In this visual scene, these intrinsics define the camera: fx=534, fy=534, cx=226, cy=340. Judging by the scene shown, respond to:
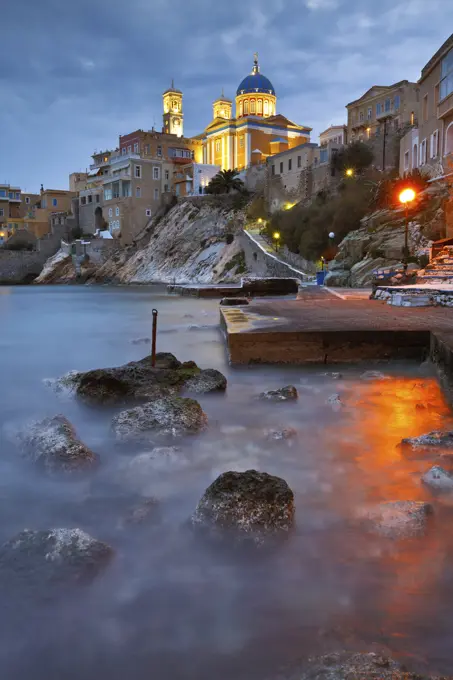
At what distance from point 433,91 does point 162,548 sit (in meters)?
28.6

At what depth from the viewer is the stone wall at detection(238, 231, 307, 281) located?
115 ft

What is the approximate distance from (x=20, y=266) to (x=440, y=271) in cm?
6616

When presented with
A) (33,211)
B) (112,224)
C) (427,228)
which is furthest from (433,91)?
(33,211)

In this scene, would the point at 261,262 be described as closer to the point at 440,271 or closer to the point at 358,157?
the point at 358,157

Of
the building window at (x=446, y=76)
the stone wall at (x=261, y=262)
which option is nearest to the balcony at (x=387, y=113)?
the stone wall at (x=261, y=262)

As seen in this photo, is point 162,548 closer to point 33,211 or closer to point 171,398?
point 171,398

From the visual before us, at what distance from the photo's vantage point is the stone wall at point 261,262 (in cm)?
3504

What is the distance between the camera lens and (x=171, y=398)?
509cm

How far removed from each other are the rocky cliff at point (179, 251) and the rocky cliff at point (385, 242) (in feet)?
80.1

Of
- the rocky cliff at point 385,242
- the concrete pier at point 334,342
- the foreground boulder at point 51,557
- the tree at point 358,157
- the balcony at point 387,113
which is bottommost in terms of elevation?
the foreground boulder at point 51,557

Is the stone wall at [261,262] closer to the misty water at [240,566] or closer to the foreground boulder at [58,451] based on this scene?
the misty water at [240,566]

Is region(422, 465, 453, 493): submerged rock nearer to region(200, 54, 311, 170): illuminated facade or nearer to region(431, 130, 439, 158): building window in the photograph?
region(431, 130, 439, 158): building window

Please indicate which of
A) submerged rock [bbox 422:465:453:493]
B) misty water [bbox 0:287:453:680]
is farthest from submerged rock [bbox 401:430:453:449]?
submerged rock [bbox 422:465:453:493]

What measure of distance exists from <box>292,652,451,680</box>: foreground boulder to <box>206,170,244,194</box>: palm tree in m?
61.6
